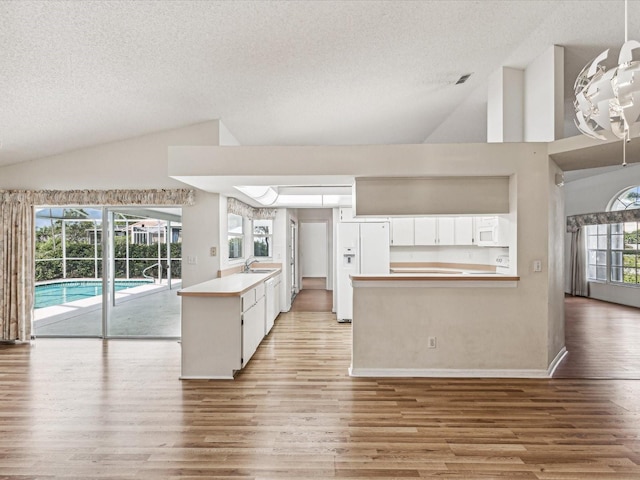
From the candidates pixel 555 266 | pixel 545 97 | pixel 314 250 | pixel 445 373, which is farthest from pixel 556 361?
pixel 314 250

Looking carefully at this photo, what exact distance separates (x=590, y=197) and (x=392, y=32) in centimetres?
836

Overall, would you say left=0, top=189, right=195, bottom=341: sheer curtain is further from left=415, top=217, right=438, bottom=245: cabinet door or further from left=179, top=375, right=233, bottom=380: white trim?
left=415, top=217, right=438, bottom=245: cabinet door

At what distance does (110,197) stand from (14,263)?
1.50 m

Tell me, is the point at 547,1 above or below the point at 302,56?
above

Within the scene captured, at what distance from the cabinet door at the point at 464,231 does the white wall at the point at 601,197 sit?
3518mm

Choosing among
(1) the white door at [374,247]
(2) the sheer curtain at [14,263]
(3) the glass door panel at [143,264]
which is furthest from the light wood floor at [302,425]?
(1) the white door at [374,247]

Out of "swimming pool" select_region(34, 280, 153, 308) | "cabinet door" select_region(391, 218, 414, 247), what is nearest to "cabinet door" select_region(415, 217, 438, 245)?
"cabinet door" select_region(391, 218, 414, 247)

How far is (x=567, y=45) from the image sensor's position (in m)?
3.65

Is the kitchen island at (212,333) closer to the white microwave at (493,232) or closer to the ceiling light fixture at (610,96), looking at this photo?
the white microwave at (493,232)

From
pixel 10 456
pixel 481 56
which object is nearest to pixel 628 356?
pixel 481 56

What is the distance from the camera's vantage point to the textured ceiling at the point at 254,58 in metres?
2.49

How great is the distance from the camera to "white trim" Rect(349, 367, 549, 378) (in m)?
3.65

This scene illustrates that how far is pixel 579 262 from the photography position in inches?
366

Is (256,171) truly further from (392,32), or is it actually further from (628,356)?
(628,356)
